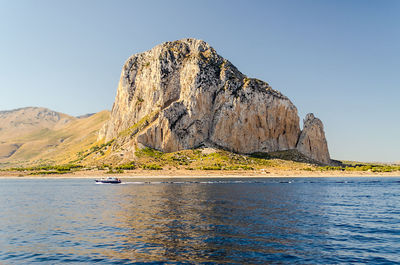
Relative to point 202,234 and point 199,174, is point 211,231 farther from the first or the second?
point 199,174

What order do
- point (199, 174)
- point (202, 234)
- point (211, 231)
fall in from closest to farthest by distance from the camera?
point (202, 234)
point (211, 231)
point (199, 174)

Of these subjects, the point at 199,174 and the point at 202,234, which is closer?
the point at 202,234

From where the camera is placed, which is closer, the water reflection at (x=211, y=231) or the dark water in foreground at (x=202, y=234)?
the dark water in foreground at (x=202, y=234)

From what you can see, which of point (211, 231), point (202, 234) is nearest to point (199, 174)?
point (211, 231)

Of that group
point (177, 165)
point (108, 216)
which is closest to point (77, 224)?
point (108, 216)

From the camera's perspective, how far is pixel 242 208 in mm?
53594

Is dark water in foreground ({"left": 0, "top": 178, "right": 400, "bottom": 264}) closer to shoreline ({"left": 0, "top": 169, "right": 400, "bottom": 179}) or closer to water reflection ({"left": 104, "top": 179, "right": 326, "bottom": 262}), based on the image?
water reflection ({"left": 104, "top": 179, "right": 326, "bottom": 262})

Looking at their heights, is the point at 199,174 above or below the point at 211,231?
above

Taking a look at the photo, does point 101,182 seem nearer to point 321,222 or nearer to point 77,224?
point 77,224

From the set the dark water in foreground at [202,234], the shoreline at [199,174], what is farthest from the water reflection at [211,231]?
the shoreline at [199,174]

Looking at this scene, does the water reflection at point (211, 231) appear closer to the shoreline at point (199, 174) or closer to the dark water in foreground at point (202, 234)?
the dark water in foreground at point (202, 234)

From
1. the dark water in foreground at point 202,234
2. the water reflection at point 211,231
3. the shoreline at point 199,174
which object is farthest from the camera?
the shoreline at point 199,174

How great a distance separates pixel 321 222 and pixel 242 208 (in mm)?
14873

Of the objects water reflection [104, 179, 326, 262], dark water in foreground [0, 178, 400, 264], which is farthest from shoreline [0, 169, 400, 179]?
dark water in foreground [0, 178, 400, 264]
